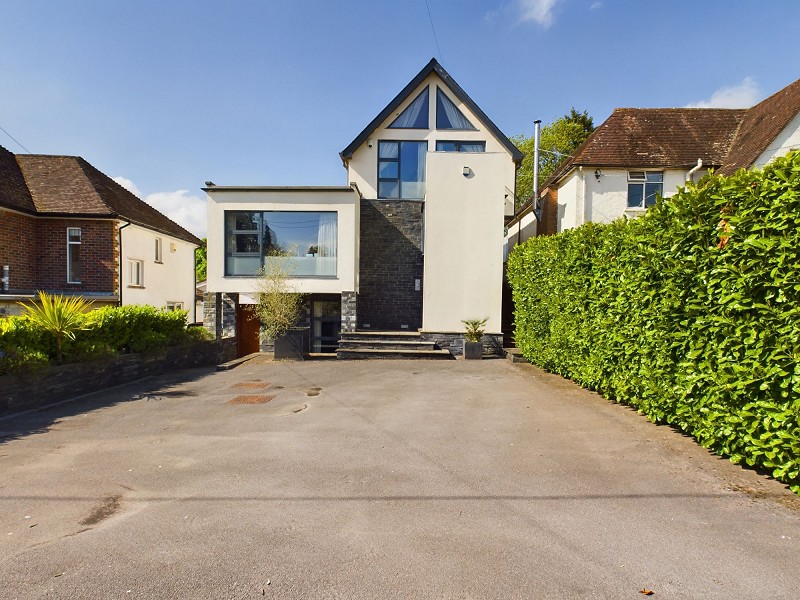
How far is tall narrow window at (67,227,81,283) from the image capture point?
1775cm

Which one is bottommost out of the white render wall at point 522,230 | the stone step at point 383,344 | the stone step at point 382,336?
the stone step at point 383,344

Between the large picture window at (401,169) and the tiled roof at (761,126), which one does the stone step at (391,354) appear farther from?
the tiled roof at (761,126)

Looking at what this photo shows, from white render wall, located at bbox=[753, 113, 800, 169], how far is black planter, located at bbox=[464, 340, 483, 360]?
35.8 ft

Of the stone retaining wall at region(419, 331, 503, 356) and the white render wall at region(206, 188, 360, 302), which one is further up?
the white render wall at region(206, 188, 360, 302)

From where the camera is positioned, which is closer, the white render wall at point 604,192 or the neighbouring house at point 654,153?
the neighbouring house at point 654,153

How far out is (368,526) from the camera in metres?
3.26

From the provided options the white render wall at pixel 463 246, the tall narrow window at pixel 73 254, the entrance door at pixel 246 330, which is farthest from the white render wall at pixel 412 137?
the tall narrow window at pixel 73 254

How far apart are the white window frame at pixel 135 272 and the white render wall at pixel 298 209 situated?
21.2 feet

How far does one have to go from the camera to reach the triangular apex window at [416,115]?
57.9ft

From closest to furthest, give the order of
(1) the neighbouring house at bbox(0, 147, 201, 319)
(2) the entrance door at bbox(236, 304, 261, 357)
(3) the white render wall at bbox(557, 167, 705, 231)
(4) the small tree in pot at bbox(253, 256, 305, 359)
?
(4) the small tree in pot at bbox(253, 256, 305, 359) → (2) the entrance door at bbox(236, 304, 261, 357) → (3) the white render wall at bbox(557, 167, 705, 231) → (1) the neighbouring house at bbox(0, 147, 201, 319)

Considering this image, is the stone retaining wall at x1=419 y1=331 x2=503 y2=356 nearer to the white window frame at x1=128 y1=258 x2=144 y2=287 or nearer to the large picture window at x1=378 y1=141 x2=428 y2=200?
the large picture window at x1=378 y1=141 x2=428 y2=200

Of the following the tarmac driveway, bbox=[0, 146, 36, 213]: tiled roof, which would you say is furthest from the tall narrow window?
the tarmac driveway

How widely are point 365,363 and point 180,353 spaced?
4.74m

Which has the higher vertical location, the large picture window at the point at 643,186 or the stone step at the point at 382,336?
the large picture window at the point at 643,186
